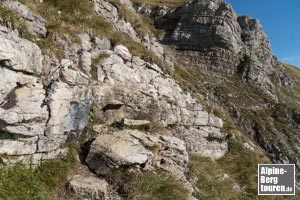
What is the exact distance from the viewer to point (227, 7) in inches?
1528

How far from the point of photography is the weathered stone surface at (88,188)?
849 centimetres

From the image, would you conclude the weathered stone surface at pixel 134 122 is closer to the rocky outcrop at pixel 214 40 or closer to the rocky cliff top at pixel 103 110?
the rocky cliff top at pixel 103 110

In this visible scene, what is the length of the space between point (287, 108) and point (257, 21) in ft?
53.3

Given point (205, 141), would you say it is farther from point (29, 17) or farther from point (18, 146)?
point (29, 17)

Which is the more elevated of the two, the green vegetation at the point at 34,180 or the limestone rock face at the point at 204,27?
the limestone rock face at the point at 204,27

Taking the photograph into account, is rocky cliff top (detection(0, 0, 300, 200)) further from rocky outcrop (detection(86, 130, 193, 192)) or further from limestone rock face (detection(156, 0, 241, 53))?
limestone rock face (detection(156, 0, 241, 53))

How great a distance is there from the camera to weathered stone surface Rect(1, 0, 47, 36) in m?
10.5

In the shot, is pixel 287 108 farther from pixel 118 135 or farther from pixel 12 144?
pixel 12 144

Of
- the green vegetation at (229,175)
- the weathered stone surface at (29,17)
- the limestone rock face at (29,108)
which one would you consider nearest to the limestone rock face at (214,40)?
the green vegetation at (229,175)

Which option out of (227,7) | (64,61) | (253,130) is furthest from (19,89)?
(227,7)

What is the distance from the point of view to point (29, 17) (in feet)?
35.4

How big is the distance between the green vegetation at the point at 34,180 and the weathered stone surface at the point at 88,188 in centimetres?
34

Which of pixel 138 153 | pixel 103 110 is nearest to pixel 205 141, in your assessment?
pixel 103 110

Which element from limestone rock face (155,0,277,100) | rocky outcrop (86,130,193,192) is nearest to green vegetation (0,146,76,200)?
rocky outcrop (86,130,193,192)
